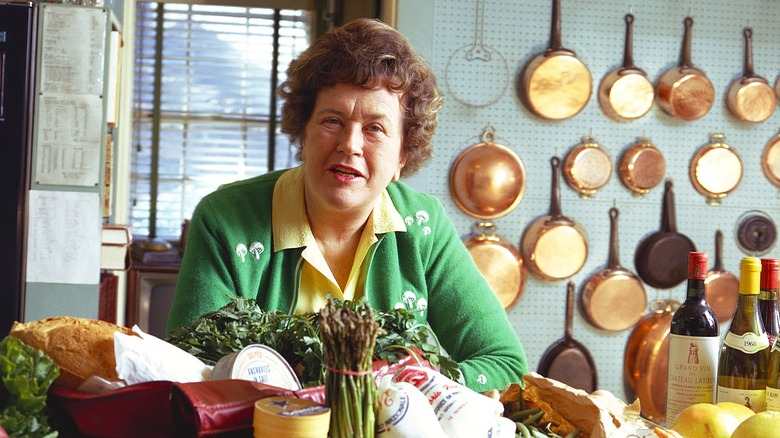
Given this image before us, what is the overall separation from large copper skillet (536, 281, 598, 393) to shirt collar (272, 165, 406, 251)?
74.9 inches

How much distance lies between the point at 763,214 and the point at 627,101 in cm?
85

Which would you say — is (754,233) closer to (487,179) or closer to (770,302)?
(487,179)

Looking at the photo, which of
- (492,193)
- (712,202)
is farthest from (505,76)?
(712,202)

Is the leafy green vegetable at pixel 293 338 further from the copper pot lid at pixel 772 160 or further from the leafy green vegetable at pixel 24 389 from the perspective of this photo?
the copper pot lid at pixel 772 160

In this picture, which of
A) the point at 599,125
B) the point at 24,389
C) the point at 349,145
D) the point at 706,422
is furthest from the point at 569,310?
the point at 24,389

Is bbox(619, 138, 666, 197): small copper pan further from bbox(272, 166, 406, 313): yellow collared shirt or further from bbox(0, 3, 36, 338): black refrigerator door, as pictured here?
bbox(0, 3, 36, 338): black refrigerator door

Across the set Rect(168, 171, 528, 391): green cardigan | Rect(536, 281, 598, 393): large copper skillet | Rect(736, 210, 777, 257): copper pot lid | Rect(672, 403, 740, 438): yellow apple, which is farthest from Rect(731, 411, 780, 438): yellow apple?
Rect(736, 210, 777, 257): copper pot lid

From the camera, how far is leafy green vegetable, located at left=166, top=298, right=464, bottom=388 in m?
1.05

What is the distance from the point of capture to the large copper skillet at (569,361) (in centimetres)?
360

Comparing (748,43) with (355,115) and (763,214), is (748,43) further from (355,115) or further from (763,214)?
(355,115)

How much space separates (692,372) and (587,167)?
227 centimetres

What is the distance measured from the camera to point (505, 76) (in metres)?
3.58

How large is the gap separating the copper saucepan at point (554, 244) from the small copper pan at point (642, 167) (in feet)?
0.96

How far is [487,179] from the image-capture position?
354 centimetres
